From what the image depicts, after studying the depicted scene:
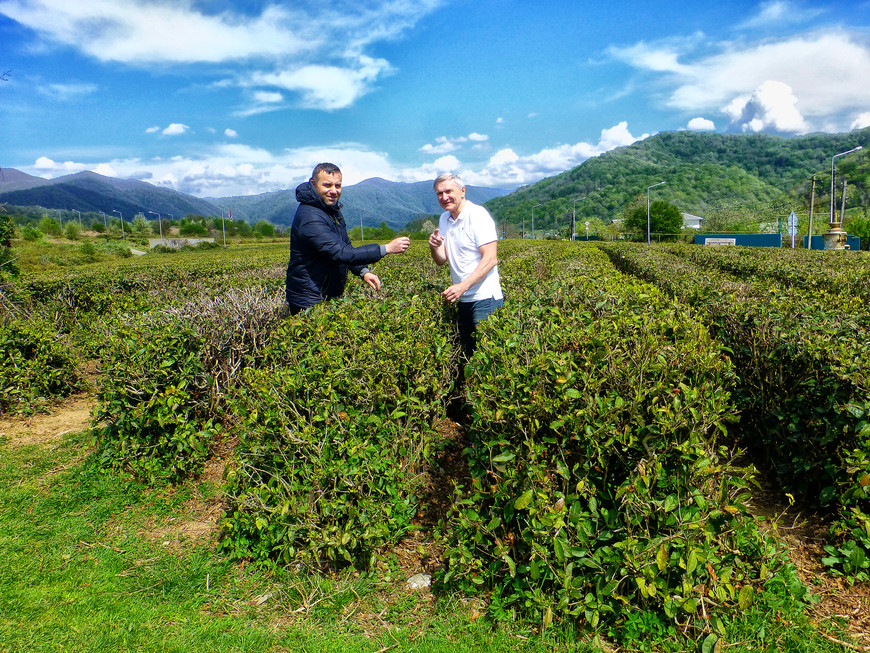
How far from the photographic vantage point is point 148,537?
3336mm

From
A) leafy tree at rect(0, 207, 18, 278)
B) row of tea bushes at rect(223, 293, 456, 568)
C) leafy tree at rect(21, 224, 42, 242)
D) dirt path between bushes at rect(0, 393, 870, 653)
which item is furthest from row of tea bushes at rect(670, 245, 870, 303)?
leafy tree at rect(21, 224, 42, 242)

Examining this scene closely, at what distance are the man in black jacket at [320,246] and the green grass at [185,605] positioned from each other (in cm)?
220

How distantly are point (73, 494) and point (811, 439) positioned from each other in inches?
212

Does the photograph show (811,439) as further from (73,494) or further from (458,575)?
(73,494)

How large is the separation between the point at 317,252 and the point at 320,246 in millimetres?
123

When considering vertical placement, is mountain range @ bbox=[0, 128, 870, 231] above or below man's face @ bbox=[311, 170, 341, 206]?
above

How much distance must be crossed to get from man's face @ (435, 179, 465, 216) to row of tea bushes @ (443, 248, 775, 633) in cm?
187

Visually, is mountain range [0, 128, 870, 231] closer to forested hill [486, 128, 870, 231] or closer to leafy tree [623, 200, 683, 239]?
forested hill [486, 128, 870, 231]

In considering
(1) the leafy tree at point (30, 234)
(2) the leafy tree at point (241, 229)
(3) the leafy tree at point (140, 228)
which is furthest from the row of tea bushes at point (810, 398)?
(2) the leafy tree at point (241, 229)

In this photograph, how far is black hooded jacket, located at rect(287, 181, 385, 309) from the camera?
14.0ft

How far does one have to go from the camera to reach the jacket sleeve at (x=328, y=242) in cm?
423

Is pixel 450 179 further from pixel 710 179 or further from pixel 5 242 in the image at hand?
pixel 710 179

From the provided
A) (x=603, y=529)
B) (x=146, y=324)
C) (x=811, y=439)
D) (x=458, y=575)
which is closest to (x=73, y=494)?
(x=146, y=324)

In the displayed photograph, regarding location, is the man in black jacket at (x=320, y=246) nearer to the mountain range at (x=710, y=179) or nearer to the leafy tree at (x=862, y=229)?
the leafy tree at (x=862, y=229)
